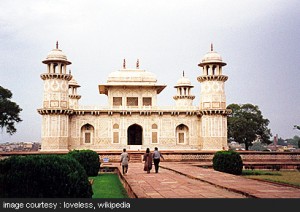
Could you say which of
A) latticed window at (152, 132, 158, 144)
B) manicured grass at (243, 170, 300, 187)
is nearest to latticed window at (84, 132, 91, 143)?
latticed window at (152, 132, 158, 144)

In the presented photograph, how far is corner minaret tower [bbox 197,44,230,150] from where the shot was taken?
32.3 meters

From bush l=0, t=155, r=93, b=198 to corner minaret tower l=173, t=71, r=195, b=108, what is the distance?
36.5m

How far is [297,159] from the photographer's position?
24.9 metres

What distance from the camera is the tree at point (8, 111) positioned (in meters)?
39.7

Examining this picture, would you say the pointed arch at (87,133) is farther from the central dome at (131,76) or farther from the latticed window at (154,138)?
the latticed window at (154,138)

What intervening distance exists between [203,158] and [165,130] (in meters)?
Result: 10.1

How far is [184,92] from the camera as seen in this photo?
4400cm

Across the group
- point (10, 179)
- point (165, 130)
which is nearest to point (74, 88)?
point (165, 130)

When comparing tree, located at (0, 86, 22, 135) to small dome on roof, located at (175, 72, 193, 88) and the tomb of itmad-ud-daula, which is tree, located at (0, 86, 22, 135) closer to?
the tomb of itmad-ud-daula

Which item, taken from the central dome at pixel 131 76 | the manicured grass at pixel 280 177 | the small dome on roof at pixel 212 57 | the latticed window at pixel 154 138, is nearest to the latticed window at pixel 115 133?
the latticed window at pixel 154 138

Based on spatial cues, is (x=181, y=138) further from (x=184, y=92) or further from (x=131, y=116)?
(x=184, y=92)

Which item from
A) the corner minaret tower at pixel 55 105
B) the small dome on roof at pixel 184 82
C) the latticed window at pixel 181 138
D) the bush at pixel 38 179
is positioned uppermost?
the small dome on roof at pixel 184 82

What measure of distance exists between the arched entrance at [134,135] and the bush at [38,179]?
94.9ft
